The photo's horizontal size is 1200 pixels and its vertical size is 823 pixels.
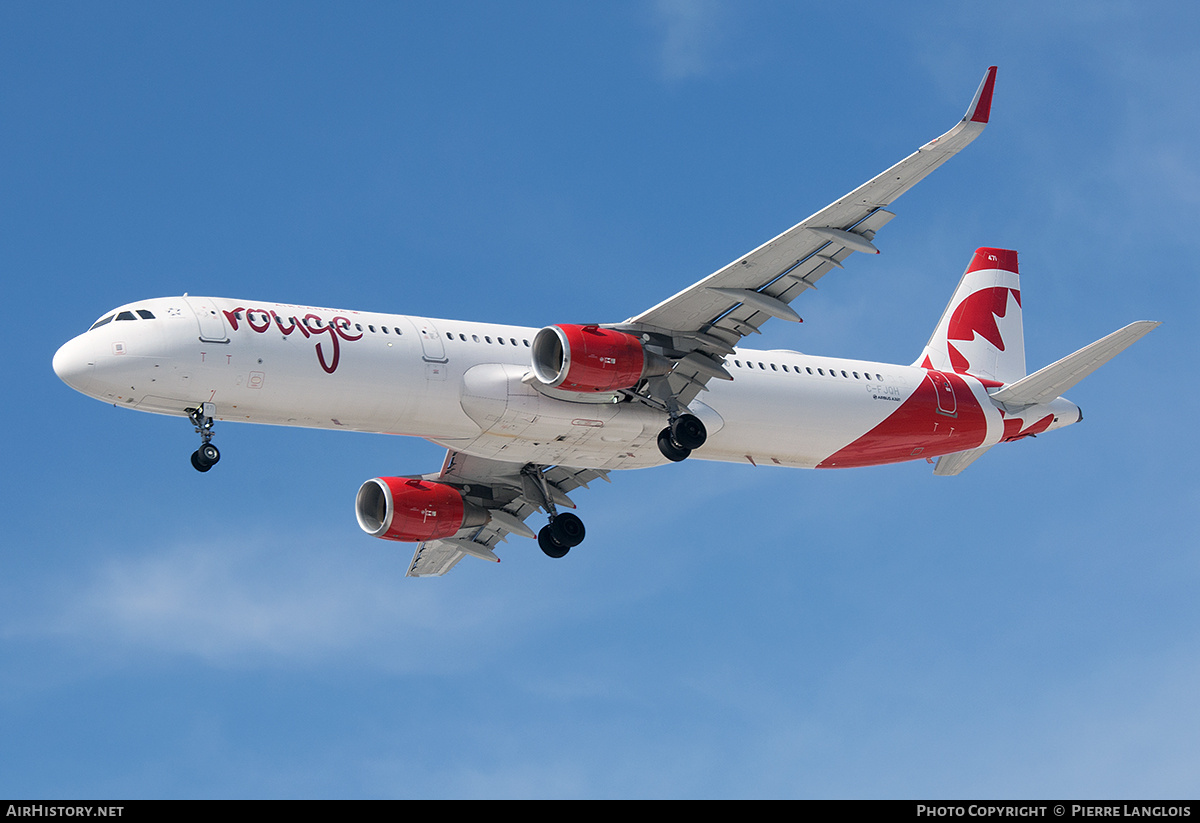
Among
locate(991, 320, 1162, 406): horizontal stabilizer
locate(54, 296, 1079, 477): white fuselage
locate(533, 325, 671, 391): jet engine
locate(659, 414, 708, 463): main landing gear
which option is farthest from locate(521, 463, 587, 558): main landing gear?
locate(991, 320, 1162, 406): horizontal stabilizer

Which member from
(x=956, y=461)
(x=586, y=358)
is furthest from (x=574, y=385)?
(x=956, y=461)

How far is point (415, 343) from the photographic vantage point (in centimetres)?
3394

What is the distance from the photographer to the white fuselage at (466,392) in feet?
105

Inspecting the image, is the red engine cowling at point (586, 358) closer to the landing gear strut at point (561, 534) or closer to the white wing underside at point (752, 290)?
the white wing underside at point (752, 290)

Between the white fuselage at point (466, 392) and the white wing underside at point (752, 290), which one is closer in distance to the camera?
the white wing underside at point (752, 290)

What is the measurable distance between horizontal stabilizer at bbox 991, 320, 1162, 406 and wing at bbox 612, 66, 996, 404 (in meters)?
8.74

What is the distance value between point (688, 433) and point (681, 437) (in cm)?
21

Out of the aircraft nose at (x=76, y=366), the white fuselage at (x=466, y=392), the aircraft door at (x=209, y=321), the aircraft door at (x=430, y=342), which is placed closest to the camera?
A: the aircraft nose at (x=76, y=366)

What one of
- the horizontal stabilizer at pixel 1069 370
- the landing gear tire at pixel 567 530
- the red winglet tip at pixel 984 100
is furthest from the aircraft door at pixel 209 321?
the horizontal stabilizer at pixel 1069 370

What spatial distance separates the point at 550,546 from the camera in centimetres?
4091

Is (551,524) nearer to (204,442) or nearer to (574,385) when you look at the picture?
(574,385)

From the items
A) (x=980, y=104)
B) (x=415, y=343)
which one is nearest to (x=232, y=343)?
(x=415, y=343)

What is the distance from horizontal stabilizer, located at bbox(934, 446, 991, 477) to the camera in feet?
137

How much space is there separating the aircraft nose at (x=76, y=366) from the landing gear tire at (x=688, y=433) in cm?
1422
